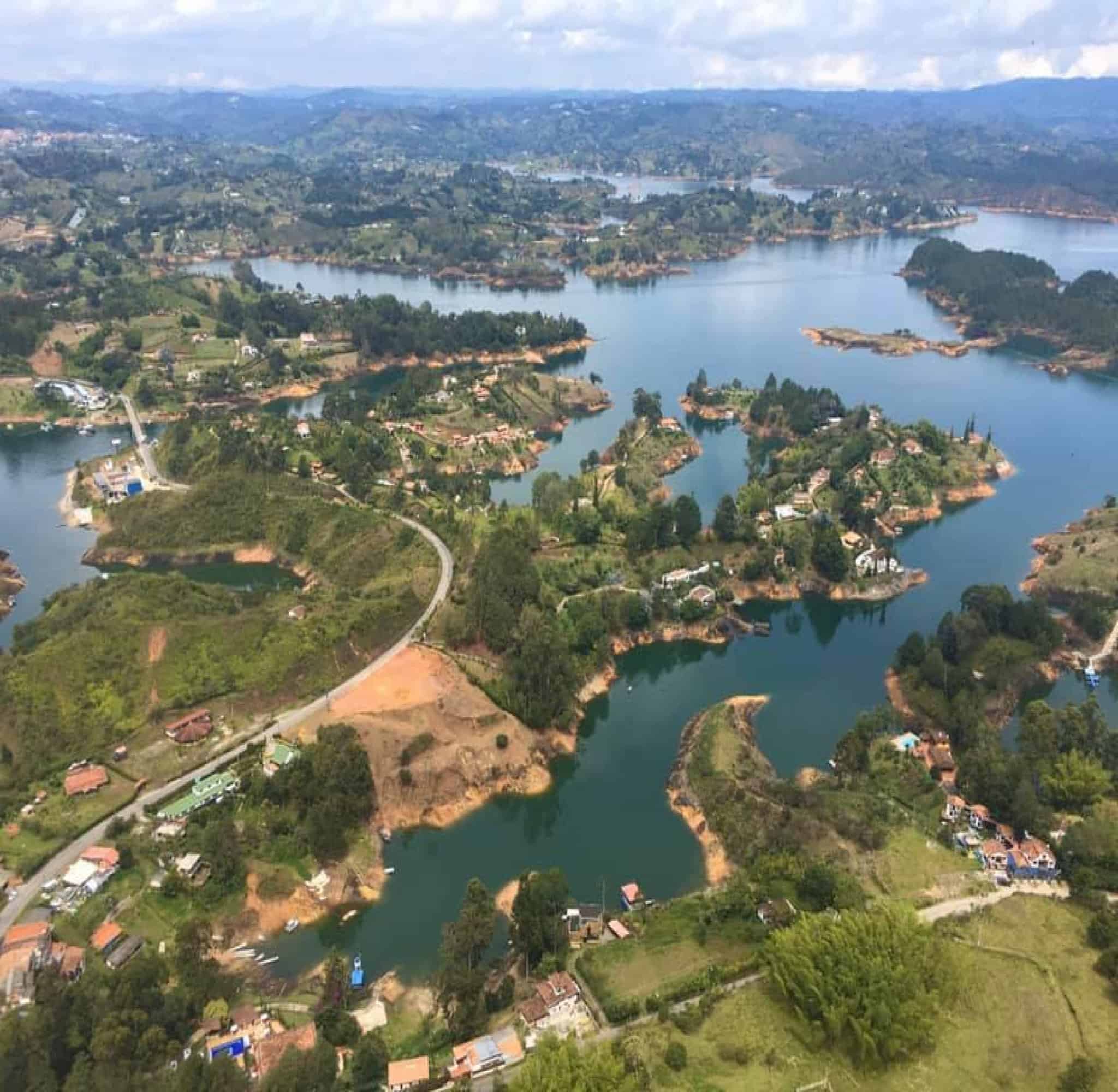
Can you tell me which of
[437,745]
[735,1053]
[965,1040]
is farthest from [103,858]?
[965,1040]

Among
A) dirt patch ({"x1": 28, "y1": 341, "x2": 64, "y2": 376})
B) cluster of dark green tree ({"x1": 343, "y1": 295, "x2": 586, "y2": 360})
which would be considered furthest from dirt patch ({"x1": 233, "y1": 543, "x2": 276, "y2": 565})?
dirt patch ({"x1": 28, "y1": 341, "x2": 64, "y2": 376})

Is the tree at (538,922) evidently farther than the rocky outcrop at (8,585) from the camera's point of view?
No

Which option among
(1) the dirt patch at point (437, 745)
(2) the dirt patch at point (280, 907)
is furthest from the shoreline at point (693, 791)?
(2) the dirt patch at point (280, 907)

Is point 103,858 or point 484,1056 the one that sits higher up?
point 484,1056

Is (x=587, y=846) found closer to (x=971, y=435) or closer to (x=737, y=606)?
(x=737, y=606)

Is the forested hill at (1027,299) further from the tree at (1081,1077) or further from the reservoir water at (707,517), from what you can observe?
the tree at (1081,1077)

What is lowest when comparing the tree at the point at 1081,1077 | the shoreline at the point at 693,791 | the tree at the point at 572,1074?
the shoreline at the point at 693,791

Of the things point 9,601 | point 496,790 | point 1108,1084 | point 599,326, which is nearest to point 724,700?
point 496,790

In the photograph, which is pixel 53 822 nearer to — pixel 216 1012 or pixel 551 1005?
pixel 216 1012
